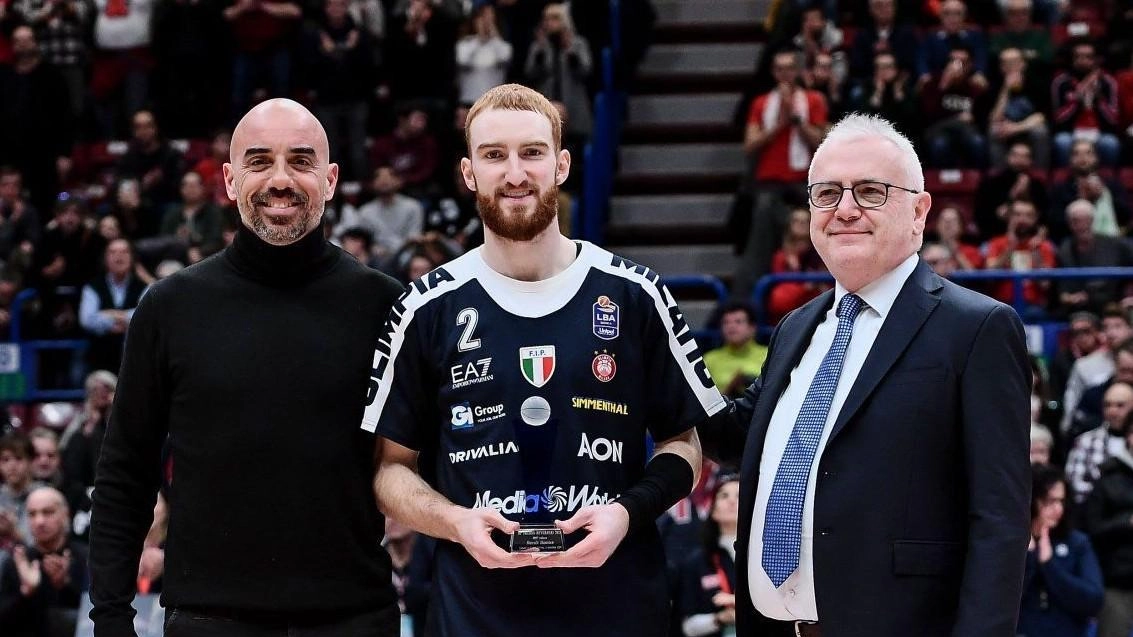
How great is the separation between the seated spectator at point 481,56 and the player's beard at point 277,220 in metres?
10.7

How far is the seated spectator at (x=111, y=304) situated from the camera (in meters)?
13.4

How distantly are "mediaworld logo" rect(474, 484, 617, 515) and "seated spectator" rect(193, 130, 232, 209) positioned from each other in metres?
11.1

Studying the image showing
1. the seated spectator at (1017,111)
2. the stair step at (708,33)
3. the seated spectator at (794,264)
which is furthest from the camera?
the stair step at (708,33)

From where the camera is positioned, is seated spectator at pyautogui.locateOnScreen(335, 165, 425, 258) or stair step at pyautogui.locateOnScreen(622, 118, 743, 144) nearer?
seated spectator at pyautogui.locateOnScreen(335, 165, 425, 258)

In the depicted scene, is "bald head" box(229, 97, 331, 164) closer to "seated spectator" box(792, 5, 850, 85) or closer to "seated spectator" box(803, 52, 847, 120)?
"seated spectator" box(803, 52, 847, 120)

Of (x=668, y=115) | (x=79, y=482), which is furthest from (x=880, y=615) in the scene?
(x=668, y=115)

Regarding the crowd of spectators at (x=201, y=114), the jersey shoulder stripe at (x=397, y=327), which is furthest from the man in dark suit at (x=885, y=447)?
the crowd of spectators at (x=201, y=114)

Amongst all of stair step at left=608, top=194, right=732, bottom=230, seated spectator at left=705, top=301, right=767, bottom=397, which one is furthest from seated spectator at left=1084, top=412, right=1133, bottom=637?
stair step at left=608, top=194, right=732, bottom=230

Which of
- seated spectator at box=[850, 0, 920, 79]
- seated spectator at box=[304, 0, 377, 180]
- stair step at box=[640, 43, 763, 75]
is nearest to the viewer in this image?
seated spectator at box=[850, 0, 920, 79]

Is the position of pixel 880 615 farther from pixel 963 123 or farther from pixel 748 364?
pixel 963 123

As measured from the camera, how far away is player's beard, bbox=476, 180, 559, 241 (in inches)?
183

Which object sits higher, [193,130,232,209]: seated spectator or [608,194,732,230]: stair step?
[193,130,232,209]: seated spectator

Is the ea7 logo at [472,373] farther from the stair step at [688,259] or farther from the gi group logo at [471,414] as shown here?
the stair step at [688,259]

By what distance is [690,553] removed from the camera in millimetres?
9328
